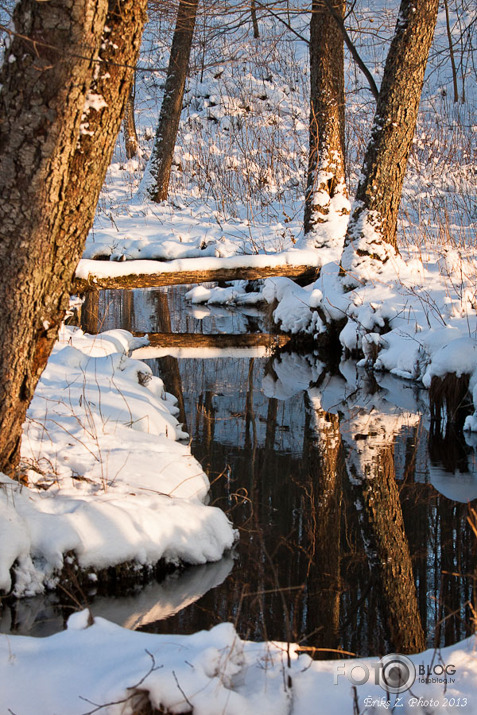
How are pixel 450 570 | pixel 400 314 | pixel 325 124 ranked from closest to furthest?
pixel 450 570, pixel 400 314, pixel 325 124

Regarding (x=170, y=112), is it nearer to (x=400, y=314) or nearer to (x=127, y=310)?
(x=127, y=310)

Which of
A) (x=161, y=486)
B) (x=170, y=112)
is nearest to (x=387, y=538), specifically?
(x=161, y=486)

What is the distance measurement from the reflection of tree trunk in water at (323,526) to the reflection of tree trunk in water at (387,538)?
0.46ft

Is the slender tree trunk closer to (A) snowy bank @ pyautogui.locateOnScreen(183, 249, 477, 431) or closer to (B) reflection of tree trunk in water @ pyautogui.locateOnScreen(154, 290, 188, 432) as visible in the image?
(A) snowy bank @ pyautogui.locateOnScreen(183, 249, 477, 431)

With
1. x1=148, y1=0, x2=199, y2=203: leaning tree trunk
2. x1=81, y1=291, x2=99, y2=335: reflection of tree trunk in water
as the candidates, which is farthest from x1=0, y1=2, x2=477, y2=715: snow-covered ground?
x1=148, y1=0, x2=199, y2=203: leaning tree trunk

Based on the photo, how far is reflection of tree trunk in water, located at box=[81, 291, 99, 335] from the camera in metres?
8.59

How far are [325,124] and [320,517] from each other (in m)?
7.37

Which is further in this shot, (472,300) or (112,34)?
(472,300)

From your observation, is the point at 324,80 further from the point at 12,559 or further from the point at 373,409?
the point at 12,559

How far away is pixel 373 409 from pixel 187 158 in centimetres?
1235

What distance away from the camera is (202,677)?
1754 mm

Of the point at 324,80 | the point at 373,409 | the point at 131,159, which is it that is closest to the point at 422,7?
the point at 324,80

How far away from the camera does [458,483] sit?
4.32 m

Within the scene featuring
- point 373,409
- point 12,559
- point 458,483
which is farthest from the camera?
point 373,409
